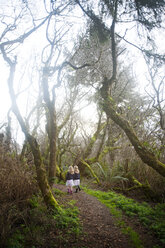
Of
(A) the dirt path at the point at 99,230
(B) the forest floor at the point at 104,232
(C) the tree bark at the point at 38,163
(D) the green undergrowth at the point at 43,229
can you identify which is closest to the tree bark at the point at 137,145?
(B) the forest floor at the point at 104,232

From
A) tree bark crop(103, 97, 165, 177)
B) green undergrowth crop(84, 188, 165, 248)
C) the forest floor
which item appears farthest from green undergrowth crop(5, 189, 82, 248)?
tree bark crop(103, 97, 165, 177)

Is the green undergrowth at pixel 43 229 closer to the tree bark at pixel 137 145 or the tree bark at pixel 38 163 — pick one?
the tree bark at pixel 38 163

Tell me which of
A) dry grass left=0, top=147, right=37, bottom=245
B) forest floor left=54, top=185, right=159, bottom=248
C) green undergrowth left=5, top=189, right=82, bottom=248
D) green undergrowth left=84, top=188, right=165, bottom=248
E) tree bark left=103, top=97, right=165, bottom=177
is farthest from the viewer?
tree bark left=103, top=97, right=165, bottom=177

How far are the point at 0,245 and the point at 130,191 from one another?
22.2ft

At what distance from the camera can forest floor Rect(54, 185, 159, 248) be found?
359 centimetres

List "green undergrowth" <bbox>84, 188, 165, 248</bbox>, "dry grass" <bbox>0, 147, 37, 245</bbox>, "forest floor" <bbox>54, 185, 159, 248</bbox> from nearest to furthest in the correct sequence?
"forest floor" <bbox>54, 185, 159, 248</bbox> → "dry grass" <bbox>0, 147, 37, 245</bbox> → "green undergrowth" <bbox>84, 188, 165, 248</bbox>

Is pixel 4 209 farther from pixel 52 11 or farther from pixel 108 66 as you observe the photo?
pixel 108 66

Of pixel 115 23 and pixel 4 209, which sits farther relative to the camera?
pixel 115 23

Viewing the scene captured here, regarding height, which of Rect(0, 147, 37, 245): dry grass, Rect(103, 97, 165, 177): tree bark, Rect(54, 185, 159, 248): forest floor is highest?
Rect(103, 97, 165, 177): tree bark

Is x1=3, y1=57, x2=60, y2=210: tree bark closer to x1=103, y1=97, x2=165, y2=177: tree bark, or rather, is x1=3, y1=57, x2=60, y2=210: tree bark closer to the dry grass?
the dry grass

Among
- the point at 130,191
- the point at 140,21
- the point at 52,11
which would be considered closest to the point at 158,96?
the point at 140,21

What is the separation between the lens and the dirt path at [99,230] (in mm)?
3596

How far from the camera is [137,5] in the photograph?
4.99m

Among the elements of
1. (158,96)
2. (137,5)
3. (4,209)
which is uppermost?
(137,5)
